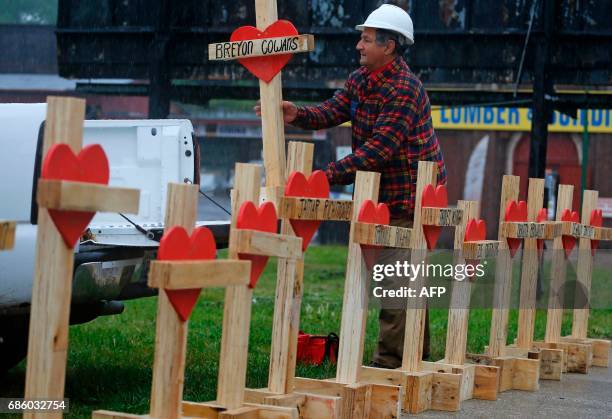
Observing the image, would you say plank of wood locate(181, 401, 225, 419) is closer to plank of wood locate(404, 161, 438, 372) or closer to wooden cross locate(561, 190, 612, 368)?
plank of wood locate(404, 161, 438, 372)

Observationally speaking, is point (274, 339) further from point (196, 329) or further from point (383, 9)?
point (196, 329)

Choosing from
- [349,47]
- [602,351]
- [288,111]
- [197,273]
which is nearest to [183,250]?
[197,273]

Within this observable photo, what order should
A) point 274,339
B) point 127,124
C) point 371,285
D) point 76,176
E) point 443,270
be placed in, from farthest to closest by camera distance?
point 127,124, point 443,270, point 371,285, point 274,339, point 76,176

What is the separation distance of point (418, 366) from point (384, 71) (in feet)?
6.15

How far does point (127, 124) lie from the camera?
8.33m

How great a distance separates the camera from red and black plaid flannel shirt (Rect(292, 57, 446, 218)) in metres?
7.43

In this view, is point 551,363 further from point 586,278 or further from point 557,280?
point 586,278

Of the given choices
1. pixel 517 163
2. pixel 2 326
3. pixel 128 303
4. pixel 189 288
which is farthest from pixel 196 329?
pixel 517 163

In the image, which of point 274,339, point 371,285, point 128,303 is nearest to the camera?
point 274,339

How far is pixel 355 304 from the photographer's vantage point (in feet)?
20.9

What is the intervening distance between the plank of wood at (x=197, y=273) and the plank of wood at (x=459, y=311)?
A: 2.62m

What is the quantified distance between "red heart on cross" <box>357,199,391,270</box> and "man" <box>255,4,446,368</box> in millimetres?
1060

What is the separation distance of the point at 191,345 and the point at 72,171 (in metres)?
5.40

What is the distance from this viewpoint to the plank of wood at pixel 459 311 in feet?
24.4
